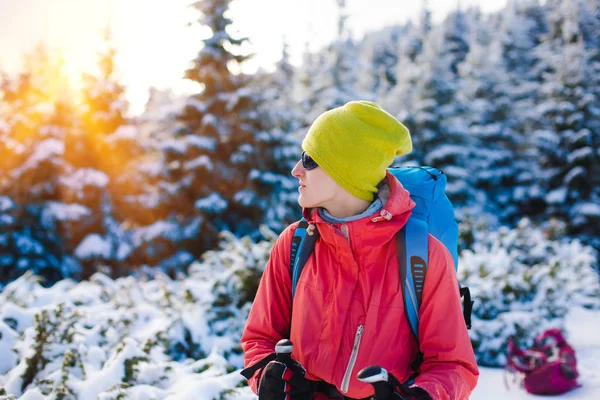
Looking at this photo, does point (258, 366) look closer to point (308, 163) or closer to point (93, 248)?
point (308, 163)

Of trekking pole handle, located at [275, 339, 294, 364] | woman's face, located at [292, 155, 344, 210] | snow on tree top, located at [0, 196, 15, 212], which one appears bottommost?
snow on tree top, located at [0, 196, 15, 212]

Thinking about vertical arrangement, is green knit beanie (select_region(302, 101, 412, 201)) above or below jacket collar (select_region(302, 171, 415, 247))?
above

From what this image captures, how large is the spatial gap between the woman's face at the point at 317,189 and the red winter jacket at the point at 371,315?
5 centimetres

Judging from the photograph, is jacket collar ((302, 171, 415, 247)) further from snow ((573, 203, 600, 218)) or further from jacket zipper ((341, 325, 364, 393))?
snow ((573, 203, 600, 218))

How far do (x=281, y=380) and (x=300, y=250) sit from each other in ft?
1.63

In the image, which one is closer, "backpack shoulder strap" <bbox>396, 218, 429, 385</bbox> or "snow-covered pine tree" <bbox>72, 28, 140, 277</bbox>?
"backpack shoulder strap" <bbox>396, 218, 429, 385</bbox>

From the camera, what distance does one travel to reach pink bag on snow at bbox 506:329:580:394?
4.29 m

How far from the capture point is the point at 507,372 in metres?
5.13

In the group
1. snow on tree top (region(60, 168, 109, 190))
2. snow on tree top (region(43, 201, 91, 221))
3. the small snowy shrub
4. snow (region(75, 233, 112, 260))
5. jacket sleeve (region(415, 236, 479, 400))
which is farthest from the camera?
snow on tree top (region(60, 168, 109, 190))

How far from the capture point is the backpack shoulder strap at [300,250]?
1729 mm

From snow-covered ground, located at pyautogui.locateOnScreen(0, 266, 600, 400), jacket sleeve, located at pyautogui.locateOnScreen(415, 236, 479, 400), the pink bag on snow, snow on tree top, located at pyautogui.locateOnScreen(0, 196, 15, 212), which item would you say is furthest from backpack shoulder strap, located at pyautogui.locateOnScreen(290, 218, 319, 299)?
snow on tree top, located at pyautogui.locateOnScreen(0, 196, 15, 212)

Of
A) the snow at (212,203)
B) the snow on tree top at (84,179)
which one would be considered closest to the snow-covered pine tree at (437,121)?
the snow at (212,203)

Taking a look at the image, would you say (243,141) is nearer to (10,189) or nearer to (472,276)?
(10,189)

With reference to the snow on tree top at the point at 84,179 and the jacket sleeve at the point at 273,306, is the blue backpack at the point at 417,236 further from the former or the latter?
the snow on tree top at the point at 84,179
